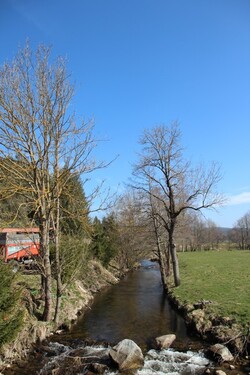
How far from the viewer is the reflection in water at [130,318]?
1499cm

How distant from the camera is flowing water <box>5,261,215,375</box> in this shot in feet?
37.5

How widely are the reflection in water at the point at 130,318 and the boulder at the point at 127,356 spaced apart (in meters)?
1.96

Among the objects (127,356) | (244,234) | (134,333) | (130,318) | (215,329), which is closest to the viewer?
(127,356)

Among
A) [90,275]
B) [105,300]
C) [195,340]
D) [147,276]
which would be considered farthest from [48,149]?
[147,276]

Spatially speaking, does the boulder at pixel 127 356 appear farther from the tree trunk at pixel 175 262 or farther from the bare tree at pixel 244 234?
the bare tree at pixel 244 234

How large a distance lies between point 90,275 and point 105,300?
5.38 m

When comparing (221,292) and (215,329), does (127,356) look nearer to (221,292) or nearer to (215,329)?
(215,329)

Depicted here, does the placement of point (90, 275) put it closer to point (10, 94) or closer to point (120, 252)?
point (120, 252)

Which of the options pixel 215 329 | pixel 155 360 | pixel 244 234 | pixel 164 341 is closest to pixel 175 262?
pixel 215 329

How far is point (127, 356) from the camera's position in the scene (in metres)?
11.5

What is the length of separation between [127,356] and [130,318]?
660 centimetres

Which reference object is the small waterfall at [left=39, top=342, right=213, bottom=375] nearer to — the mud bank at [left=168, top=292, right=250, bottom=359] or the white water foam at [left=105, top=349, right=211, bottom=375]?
the white water foam at [left=105, top=349, right=211, bottom=375]

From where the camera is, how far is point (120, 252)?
1587 inches

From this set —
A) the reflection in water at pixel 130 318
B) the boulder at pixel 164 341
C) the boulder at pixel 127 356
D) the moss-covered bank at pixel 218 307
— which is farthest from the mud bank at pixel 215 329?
the boulder at pixel 127 356
